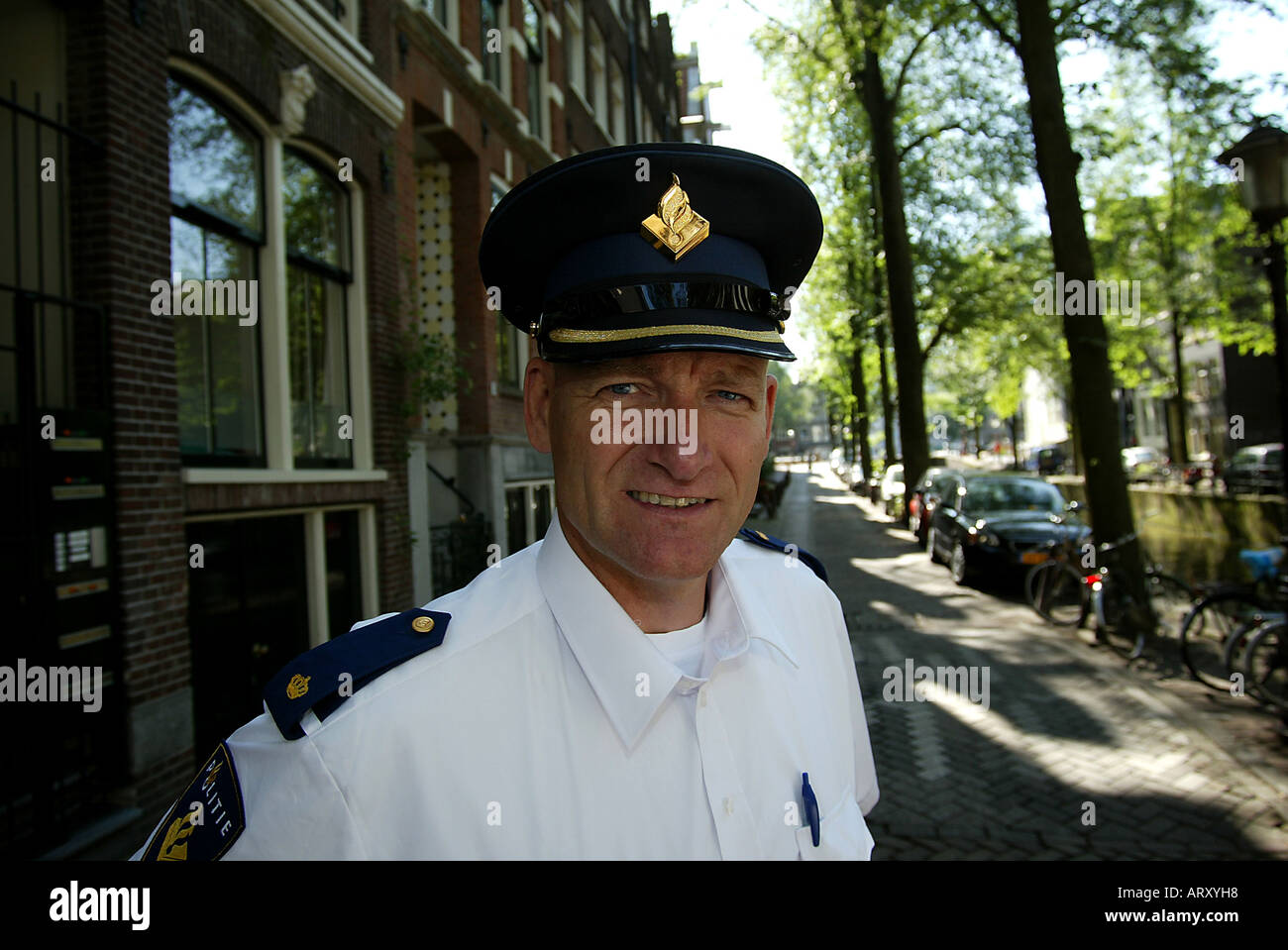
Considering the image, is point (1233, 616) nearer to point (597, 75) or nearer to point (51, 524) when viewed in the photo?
point (51, 524)

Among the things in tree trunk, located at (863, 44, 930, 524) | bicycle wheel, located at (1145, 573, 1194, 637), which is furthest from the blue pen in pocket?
tree trunk, located at (863, 44, 930, 524)

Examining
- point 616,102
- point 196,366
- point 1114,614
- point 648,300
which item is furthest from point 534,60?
point 648,300

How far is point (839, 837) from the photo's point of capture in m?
1.57

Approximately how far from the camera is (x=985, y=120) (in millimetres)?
16641

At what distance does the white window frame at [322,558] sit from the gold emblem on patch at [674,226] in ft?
17.5

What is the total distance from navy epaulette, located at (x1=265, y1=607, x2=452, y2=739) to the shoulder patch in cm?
12

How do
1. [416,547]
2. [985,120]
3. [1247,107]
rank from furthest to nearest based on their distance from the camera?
1. [985,120]
2. [1247,107]
3. [416,547]

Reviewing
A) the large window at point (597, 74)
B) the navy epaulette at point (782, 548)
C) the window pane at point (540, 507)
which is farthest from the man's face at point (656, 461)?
the large window at point (597, 74)

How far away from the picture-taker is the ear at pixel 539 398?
60.2 inches

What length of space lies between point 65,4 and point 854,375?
29.6m

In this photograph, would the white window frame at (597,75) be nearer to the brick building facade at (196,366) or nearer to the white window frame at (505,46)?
the white window frame at (505,46)
